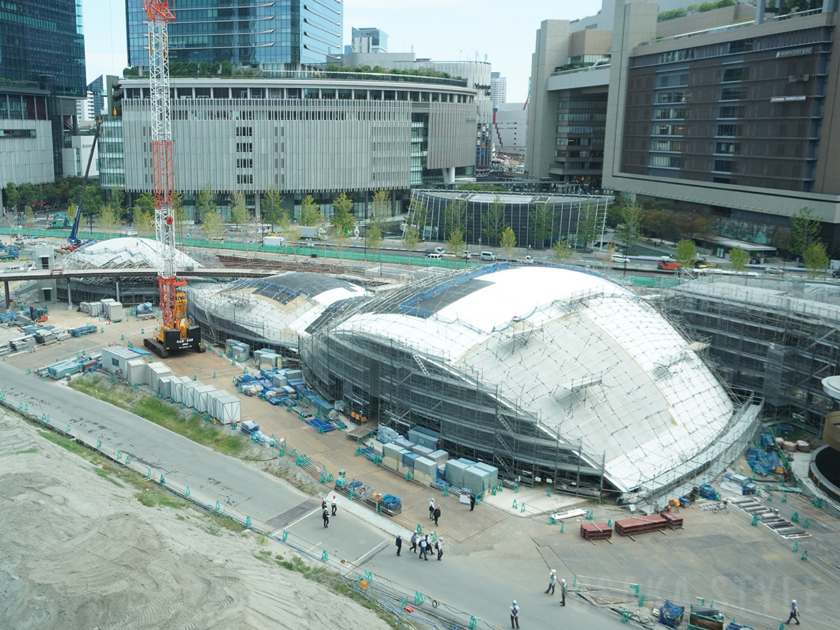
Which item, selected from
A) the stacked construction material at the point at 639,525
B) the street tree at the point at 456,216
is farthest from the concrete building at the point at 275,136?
the stacked construction material at the point at 639,525

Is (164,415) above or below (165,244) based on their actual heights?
below

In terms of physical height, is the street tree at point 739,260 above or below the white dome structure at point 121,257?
above

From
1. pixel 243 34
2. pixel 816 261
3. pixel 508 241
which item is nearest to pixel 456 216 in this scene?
pixel 508 241

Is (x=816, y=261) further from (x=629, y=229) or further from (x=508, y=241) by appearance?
(x=508, y=241)

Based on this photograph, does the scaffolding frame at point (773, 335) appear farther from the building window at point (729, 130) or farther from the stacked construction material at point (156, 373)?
the building window at point (729, 130)

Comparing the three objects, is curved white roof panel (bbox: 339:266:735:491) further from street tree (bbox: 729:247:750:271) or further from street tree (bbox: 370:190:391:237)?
street tree (bbox: 370:190:391:237)

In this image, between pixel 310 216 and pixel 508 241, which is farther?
pixel 310 216
